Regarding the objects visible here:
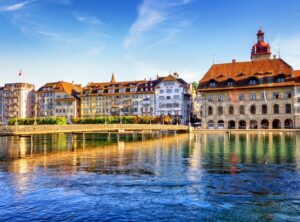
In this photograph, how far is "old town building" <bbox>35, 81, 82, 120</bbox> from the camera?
449 feet

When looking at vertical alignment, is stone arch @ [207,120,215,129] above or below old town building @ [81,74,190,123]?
below

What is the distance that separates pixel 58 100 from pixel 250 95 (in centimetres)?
7483

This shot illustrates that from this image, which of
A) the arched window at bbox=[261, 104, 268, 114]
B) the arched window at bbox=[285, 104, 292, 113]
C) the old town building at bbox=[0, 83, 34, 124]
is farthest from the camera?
the old town building at bbox=[0, 83, 34, 124]

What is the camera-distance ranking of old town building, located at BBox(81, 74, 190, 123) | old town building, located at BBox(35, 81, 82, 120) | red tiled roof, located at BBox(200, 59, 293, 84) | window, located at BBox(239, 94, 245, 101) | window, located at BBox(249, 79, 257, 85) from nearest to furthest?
red tiled roof, located at BBox(200, 59, 293, 84)
window, located at BBox(249, 79, 257, 85)
window, located at BBox(239, 94, 245, 101)
old town building, located at BBox(81, 74, 190, 123)
old town building, located at BBox(35, 81, 82, 120)

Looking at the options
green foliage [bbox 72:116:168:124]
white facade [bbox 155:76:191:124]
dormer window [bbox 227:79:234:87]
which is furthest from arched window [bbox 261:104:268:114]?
green foliage [bbox 72:116:168:124]

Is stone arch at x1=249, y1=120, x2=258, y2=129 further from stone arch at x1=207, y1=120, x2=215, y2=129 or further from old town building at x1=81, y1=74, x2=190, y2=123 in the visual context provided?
old town building at x1=81, y1=74, x2=190, y2=123

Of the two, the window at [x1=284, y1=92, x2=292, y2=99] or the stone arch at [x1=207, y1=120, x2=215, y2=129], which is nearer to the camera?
the window at [x1=284, y1=92, x2=292, y2=99]

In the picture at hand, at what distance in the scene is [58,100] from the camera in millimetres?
137500

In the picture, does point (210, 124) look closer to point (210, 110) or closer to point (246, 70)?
point (210, 110)

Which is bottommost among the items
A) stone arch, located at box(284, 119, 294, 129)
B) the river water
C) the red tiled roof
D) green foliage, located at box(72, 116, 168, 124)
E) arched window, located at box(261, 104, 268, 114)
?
the river water

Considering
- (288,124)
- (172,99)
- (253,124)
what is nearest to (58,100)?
(172,99)

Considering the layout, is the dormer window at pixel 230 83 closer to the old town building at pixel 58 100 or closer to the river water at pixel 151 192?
the old town building at pixel 58 100

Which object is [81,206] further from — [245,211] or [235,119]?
[235,119]

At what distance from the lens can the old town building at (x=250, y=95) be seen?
327 ft
